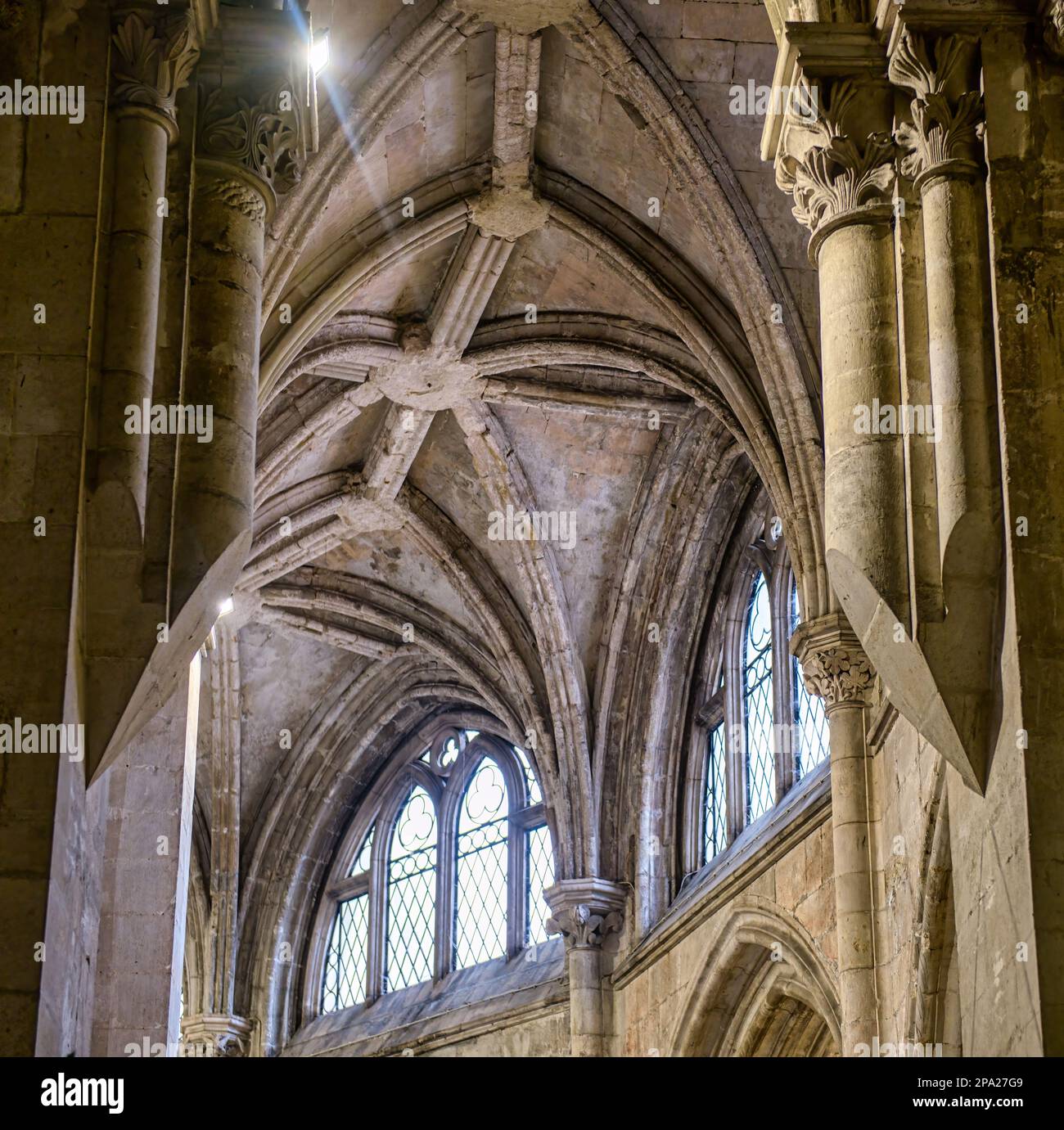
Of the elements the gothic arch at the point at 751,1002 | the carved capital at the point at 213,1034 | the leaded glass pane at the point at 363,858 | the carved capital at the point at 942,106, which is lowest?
the gothic arch at the point at 751,1002

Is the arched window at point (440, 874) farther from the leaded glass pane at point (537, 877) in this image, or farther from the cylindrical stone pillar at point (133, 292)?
the cylindrical stone pillar at point (133, 292)

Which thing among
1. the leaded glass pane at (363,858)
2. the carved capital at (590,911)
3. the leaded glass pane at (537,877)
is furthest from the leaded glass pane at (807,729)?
the leaded glass pane at (363,858)

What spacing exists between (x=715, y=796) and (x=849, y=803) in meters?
4.71

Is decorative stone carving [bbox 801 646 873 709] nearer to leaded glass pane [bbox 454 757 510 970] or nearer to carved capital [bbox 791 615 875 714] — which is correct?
carved capital [bbox 791 615 875 714]

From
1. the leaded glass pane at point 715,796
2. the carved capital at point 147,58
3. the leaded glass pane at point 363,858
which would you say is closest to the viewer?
the carved capital at point 147,58

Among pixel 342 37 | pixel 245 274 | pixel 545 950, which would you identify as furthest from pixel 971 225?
pixel 545 950

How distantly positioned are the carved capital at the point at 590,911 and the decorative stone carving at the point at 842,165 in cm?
995

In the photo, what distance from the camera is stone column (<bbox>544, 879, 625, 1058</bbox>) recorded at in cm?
1591

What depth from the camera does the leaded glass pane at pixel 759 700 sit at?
45.6ft

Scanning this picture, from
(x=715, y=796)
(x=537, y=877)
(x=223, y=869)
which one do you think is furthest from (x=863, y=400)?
(x=223, y=869)

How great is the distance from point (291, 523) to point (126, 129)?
402 inches

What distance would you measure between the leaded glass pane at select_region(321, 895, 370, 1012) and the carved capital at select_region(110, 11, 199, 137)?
1457 cm

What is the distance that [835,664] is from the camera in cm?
1109
